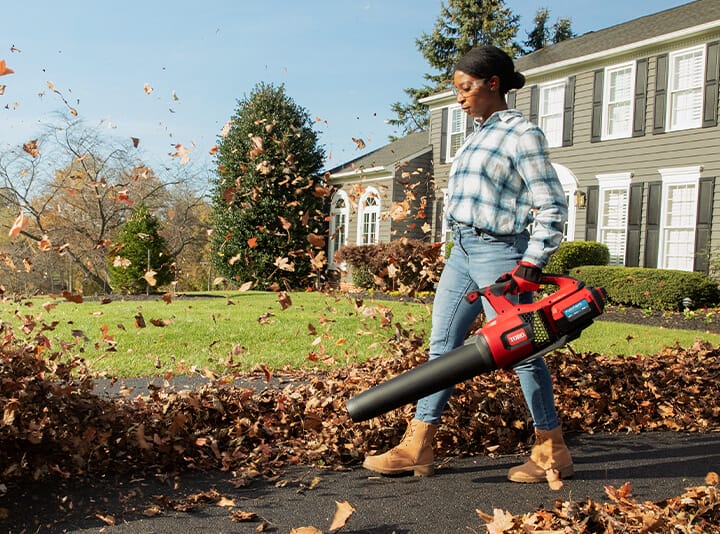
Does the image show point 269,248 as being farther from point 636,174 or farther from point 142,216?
point 636,174

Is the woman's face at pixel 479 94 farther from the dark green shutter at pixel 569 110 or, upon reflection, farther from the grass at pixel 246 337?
the dark green shutter at pixel 569 110

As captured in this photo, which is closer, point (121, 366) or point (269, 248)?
point (121, 366)

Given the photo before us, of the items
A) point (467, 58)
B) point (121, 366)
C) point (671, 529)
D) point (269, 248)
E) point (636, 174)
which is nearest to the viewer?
point (671, 529)

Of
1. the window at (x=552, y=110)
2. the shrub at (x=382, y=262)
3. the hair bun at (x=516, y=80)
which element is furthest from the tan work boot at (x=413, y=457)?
the window at (x=552, y=110)

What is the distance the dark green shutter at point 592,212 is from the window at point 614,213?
0.09 meters

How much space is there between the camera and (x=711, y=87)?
13.8m

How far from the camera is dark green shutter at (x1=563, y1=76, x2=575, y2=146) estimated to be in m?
16.7

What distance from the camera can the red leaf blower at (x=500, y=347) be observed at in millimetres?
2379

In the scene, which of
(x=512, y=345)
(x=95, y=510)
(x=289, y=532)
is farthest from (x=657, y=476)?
(x=95, y=510)

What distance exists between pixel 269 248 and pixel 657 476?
711 inches

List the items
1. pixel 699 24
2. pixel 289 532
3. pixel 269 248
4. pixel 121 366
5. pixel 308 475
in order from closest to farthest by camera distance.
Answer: pixel 289 532 → pixel 308 475 → pixel 121 366 → pixel 699 24 → pixel 269 248

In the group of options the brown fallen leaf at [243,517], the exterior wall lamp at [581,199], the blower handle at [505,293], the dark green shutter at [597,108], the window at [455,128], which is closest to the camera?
the blower handle at [505,293]

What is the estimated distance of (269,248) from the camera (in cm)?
2103

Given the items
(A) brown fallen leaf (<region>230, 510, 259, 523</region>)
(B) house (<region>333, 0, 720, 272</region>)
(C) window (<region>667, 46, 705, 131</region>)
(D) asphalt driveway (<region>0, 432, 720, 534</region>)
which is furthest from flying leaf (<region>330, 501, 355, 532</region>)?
(C) window (<region>667, 46, 705, 131</region>)
